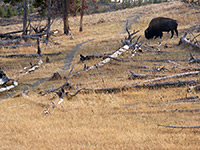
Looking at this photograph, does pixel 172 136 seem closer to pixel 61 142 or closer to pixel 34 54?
pixel 61 142

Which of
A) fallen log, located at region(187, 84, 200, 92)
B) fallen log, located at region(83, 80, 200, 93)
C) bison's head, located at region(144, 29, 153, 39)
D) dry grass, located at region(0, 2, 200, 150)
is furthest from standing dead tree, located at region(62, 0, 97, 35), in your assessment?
fallen log, located at region(187, 84, 200, 92)

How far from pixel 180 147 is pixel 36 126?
12.0ft

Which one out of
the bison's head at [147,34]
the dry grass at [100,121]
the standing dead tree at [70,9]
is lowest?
the dry grass at [100,121]

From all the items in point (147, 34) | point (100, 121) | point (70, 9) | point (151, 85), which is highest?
point (70, 9)

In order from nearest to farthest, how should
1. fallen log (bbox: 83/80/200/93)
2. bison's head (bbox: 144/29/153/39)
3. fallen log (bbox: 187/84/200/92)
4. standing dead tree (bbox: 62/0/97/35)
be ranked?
fallen log (bbox: 187/84/200/92)
fallen log (bbox: 83/80/200/93)
bison's head (bbox: 144/29/153/39)
standing dead tree (bbox: 62/0/97/35)

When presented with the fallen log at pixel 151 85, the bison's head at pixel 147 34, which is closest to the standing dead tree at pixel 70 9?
the bison's head at pixel 147 34

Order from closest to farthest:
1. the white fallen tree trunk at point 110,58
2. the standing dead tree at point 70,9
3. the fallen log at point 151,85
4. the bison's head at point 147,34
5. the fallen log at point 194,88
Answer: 1. the fallen log at point 194,88
2. the fallen log at point 151,85
3. the white fallen tree trunk at point 110,58
4. the bison's head at point 147,34
5. the standing dead tree at point 70,9

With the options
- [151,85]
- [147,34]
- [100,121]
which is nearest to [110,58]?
[151,85]

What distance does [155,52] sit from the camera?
16906 mm

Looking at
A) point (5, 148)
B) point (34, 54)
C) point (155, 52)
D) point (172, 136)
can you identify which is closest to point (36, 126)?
point (5, 148)

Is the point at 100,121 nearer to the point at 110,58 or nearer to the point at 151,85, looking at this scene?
the point at 151,85

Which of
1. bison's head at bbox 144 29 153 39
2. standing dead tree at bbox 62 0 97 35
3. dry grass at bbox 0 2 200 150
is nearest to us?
dry grass at bbox 0 2 200 150

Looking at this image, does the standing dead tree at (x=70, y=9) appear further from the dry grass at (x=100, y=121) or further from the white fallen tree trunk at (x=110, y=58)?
the dry grass at (x=100, y=121)

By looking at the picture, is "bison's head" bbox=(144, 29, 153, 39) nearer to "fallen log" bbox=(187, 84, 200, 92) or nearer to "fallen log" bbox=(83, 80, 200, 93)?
"fallen log" bbox=(83, 80, 200, 93)
